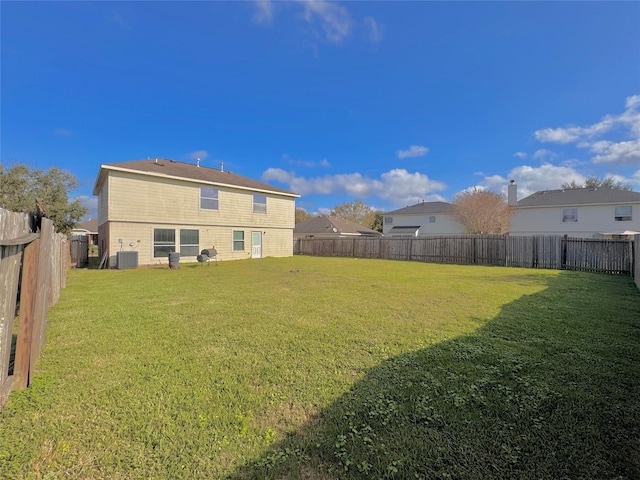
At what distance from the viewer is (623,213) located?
23094mm

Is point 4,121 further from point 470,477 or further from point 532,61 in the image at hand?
point 532,61

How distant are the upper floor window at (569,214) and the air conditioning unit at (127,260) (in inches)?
1300

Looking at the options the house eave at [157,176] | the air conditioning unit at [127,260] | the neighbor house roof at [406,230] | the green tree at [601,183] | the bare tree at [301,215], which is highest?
the green tree at [601,183]

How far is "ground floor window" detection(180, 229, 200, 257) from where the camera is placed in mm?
16500

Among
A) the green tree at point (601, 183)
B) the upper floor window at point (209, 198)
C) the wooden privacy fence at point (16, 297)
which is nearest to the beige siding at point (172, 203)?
the upper floor window at point (209, 198)

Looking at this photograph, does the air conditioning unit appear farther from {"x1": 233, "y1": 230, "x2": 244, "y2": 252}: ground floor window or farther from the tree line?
the tree line

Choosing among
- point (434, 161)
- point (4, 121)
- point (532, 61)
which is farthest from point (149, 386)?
point (434, 161)

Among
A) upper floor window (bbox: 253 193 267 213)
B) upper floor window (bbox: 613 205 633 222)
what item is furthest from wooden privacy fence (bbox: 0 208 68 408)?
upper floor window (bbox: 613 205 633 222)

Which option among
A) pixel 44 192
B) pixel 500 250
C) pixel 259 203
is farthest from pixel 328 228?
pixel 44 192

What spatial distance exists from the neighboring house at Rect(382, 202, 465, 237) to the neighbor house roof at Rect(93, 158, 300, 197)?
17.5 meters

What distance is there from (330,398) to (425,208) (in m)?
34.6

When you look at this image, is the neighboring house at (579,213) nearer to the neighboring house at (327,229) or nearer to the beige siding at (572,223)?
the beige siding at (572,223)

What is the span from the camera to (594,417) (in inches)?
91.7

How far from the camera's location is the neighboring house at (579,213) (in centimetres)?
2303
